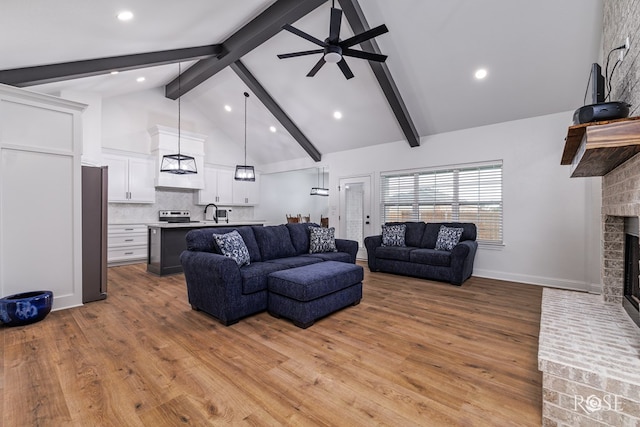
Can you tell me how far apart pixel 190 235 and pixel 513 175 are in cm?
497

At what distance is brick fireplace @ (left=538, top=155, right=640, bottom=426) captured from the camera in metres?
1.42

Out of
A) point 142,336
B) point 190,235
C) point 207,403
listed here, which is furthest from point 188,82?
point 207,403

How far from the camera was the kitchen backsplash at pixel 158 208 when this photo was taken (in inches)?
249

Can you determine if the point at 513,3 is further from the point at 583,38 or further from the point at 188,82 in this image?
the point at 188,82

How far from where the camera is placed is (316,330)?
279 cm

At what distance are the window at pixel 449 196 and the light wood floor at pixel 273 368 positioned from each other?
2.07 m

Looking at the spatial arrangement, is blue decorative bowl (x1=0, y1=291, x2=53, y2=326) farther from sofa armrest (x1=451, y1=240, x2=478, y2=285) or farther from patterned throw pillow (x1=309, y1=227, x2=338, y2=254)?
sofa armrest (x1=451, y1=240, x2=478, y2=285)

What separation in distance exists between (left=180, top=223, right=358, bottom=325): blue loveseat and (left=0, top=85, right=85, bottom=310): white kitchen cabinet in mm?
1364

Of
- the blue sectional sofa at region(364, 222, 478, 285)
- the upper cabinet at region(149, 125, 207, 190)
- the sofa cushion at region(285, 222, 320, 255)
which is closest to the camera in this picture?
the sofa cushion at region(285, 222, 320, 255)

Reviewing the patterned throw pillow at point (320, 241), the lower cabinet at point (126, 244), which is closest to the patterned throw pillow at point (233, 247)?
the patterned throw pillow at point (320, 241)

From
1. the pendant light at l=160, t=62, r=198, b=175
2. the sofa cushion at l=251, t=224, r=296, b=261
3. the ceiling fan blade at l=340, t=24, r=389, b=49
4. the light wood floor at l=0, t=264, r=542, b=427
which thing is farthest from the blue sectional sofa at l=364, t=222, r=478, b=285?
the pendant light at l=160, t=62, r=198, b=175

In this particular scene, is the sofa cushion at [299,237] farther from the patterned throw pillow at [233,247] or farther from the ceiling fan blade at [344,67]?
the ceiling fan blade at [344,67]

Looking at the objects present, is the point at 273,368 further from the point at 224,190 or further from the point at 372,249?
the point at 224,190

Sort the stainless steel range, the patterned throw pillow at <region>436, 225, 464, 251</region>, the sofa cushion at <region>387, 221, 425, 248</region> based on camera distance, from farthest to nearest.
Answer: the stainless steel range → the sofa cushion at <region>387, 221, 425, 248</region> → the patterned throw pillow at <region>436, 225, 464, 251</region>
